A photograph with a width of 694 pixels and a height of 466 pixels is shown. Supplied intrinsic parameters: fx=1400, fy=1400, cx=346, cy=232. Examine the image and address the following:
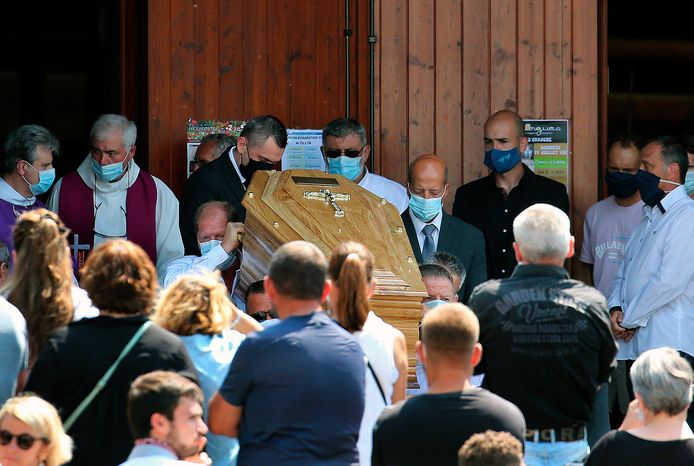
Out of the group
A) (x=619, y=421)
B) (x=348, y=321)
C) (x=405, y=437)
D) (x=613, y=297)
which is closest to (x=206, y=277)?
(x=348, y=321)

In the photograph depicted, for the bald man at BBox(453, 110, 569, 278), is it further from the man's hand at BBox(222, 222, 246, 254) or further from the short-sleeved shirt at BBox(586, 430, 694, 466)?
the short-sleeved shirt at BBox(586, 430, 694, 466)

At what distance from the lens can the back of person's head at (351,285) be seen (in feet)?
17.0

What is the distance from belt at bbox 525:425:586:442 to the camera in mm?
5266

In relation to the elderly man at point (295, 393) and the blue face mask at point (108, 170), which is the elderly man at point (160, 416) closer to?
the elderly man at point (295, 393)

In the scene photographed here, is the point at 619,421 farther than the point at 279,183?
Yes

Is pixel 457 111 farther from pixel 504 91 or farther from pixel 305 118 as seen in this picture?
pixel 305 118

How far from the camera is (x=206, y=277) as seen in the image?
513 cm

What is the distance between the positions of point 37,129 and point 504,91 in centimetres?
313

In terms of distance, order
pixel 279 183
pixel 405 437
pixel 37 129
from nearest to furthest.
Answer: pixel 405 437
pixel 279 183
pixel 37 129

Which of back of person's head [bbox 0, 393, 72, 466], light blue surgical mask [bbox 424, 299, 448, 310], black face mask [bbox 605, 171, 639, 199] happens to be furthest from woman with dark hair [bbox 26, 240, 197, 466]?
black face mask [bbox 605, 171, 639, 199]

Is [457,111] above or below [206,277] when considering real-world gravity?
above

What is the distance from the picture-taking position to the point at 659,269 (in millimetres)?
8047

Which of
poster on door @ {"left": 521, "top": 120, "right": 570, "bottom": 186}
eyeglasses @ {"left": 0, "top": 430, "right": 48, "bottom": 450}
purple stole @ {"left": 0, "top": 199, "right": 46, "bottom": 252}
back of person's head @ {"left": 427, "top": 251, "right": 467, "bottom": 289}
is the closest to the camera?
eyeglasses @ {"left": 0, "top": 430, "right": 48, "bottom": 450}

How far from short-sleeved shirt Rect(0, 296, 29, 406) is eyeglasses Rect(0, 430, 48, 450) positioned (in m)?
0.44
